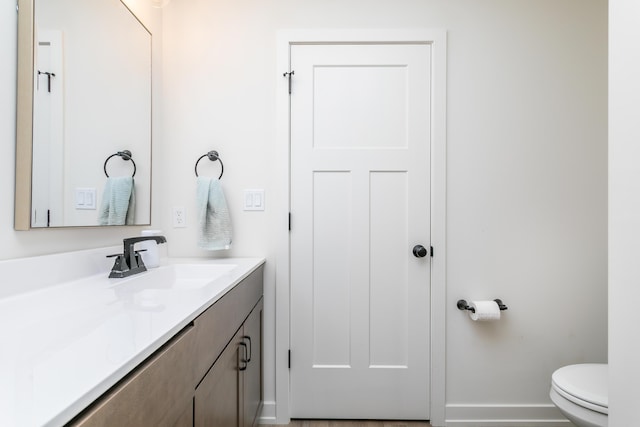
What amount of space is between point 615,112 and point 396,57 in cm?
100

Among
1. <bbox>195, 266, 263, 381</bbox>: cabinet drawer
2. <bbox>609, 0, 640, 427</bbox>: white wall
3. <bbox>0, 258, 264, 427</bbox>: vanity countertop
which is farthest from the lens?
<bbox>609, 0, 640, 427</bbox>: white wall

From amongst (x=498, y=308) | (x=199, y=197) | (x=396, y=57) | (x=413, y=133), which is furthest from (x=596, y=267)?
(x=199, y=197)

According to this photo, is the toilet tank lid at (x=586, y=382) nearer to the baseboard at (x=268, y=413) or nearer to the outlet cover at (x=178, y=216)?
the baseboard at (x=268, y=413)

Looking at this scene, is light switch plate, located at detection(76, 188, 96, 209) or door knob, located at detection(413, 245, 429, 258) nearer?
light switch plate, located at detection(76, 188, 96, 209)

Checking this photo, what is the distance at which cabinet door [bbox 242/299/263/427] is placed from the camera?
1295 millimetres

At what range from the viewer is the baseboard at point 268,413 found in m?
1.67

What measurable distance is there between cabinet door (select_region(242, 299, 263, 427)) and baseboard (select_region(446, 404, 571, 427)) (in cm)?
99

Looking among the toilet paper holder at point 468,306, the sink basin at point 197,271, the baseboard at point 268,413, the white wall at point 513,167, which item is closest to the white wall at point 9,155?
the sink basin at point 197,271

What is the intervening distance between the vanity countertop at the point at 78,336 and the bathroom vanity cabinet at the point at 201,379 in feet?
0.12

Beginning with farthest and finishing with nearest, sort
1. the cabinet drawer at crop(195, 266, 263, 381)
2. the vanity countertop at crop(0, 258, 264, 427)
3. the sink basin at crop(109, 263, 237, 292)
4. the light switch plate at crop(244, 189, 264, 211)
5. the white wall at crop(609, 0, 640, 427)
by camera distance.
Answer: the light switch plate at crop(244, 189, 264, 211) → the sink basin at crop(109, 263, 237, 292) → the white wall at crop(609, 0, 640, 427) → the cabinet drawer at crop(195, 266, 263, 381) → the vanity countertop at crop(0, 258, 264, 427)

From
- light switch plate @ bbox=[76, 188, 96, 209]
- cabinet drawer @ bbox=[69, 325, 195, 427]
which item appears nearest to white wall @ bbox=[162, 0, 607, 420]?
light switch plate @ bbox=[76, 188, 96, 209]

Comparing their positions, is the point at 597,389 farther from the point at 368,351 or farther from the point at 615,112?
the point at 615,112

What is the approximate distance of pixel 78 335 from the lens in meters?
0.57

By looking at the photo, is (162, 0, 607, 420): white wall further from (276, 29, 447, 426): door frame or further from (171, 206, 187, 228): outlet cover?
(171, 206, 187, 228): outlet cover
